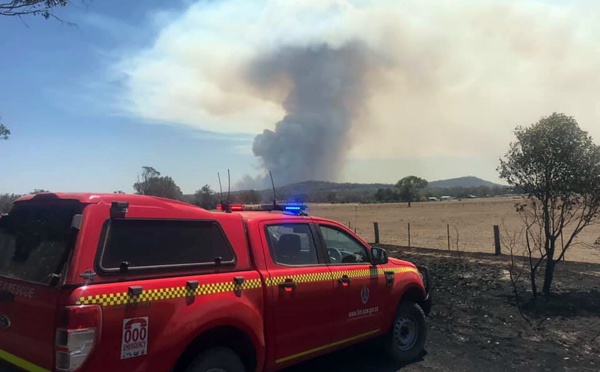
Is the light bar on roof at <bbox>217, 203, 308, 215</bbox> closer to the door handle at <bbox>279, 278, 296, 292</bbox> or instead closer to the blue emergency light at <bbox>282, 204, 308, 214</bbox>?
the blue emergency light at <bbox>282, 204, 308, 214</bbox>

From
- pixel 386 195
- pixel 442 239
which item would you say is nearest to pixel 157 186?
pixel 442 239

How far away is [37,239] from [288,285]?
6.59 ft

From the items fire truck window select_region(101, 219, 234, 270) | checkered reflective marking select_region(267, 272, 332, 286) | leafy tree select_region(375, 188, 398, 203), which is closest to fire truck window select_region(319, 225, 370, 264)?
checkered reflective marking select_region(267, 272, 332, 286)

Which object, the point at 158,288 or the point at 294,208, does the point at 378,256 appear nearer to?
the point at 294,208

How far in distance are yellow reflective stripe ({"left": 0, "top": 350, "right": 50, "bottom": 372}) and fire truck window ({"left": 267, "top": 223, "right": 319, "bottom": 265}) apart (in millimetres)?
1972

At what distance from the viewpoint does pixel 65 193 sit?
3.40m

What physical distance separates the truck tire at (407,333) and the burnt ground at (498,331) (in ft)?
0.44

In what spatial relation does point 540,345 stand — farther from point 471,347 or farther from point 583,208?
point 583,208

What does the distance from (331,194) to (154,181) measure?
314ft

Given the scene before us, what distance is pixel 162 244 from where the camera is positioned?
349 cm

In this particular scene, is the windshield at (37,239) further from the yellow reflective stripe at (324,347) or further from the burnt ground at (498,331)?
the burnt ground at (498,331)

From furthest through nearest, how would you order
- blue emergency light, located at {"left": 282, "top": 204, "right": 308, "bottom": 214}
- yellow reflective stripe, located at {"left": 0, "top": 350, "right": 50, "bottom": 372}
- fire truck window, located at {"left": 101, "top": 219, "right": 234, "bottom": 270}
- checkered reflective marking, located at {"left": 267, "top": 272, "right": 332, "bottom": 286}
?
blue emergency light, located at {"left": 282, "top": 204, "right": 308, "bottom": 214} → checkered reflective marking, located at {"left": 267, "top": 272, "right": 332, "bottom": 286} → fire truck window, located at {"left": 101, "top": 219, "right": 234, "bottom": 270} → yellow reflective stripe, located at {"left": 0, "top": 350, "right": 50, "bottom": 372}

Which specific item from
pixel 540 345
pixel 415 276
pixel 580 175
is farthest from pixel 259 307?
pixel 580 175

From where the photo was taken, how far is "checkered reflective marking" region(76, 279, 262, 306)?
2967 mm
